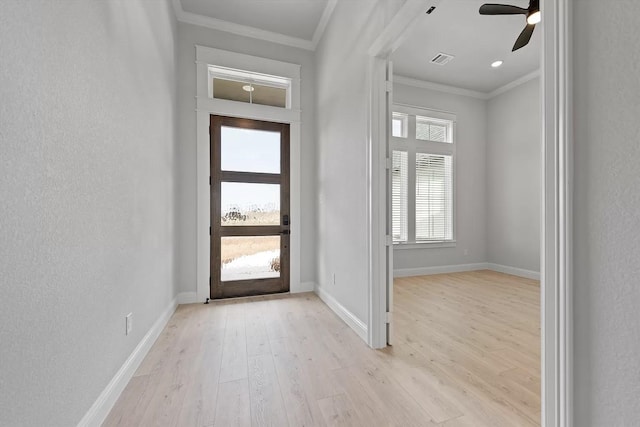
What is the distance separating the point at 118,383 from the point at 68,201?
3.72 feet

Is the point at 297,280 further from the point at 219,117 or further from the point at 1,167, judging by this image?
the point at 1,167

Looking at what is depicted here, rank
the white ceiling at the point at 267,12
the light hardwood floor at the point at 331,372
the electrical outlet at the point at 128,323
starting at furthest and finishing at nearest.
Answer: the white ceiling at the point at 267,12
the electrical outlet at the point at 128,323
the light hardwood floor at the point at 331,372

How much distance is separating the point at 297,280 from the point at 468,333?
6.87 ft

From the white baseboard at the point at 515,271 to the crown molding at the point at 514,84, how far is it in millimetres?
3313

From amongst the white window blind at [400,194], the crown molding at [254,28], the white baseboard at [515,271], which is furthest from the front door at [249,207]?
the white baseboard at [515,271]

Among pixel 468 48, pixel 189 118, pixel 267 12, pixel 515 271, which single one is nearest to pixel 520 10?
pixel 468 48

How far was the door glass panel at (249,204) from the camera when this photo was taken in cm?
339

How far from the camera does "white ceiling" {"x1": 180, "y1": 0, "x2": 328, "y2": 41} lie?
9.90ft

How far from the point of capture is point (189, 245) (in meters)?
3.22

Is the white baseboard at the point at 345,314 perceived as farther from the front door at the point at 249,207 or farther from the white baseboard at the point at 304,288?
the front door at the point at 249,207

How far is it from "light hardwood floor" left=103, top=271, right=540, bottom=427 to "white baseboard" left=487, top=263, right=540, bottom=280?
1.88 m

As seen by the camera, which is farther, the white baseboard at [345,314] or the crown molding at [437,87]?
the crown molding at [437,87]

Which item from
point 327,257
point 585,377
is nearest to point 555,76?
point 585,377

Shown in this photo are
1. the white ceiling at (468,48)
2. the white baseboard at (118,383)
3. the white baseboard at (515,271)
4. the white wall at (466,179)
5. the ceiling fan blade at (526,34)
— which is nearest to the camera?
the white baseboard at (118,383)
